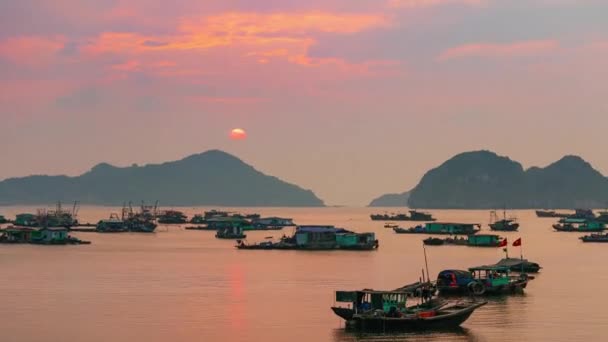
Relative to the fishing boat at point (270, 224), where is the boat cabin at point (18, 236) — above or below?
below

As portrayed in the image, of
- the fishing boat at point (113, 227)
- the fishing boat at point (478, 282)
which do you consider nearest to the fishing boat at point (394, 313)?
the fishing boat at point (478, 282)

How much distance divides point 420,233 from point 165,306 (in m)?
109

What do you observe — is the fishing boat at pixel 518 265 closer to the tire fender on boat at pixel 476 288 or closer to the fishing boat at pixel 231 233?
the tire fender on boat at pixel 476 288

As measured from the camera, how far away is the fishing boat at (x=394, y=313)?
4716 cm

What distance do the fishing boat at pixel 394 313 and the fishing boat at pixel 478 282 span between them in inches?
475

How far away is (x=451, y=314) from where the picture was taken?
159ft

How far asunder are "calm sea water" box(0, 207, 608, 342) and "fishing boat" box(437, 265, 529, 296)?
1458 mm

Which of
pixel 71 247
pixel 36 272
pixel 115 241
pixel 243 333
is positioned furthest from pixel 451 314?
pixel 115 241

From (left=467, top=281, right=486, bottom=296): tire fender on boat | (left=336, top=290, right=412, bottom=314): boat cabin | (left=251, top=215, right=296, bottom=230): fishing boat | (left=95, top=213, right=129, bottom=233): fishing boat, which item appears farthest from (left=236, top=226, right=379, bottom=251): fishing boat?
(left=251, top=215, right=296, bottom=230): fishing boat

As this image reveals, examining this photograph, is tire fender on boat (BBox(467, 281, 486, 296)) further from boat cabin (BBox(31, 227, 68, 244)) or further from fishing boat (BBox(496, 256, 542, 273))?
boat cabin (BBox(31, 227, 68, 244))

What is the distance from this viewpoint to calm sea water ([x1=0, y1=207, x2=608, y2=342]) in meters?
49.3

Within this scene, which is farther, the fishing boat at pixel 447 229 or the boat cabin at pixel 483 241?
the fishing boat at pixel 447 229

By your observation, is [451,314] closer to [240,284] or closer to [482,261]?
[240,284]

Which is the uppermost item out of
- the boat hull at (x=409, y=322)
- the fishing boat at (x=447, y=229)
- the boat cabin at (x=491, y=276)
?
the fishing boat at (x=447, y=229)
